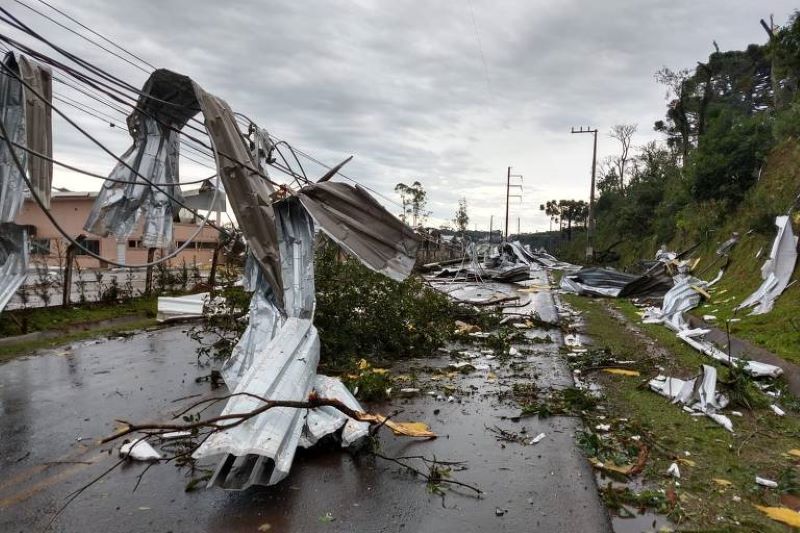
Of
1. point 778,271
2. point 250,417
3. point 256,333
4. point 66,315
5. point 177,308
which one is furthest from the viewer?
point 177,308

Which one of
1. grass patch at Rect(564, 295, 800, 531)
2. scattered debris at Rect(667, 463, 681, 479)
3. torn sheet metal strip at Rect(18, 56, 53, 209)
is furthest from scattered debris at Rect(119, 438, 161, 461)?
scattered debris at Rect(667, 463, 681, 479)

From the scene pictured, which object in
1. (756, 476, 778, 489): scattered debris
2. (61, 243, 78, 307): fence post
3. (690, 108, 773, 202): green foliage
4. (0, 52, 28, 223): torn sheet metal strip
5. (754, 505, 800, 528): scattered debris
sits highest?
(690, 108, 773, 202): green foliage

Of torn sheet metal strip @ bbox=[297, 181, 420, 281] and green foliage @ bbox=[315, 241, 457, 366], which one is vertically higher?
torn sheet metal strip @ bbox=[297, 181, 420, 281]

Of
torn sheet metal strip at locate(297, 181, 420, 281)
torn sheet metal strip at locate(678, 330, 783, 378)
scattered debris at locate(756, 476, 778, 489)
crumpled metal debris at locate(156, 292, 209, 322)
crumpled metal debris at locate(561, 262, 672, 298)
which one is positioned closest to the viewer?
scattered debris at locate(756, 476, 778, 489)

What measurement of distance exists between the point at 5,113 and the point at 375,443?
632cm

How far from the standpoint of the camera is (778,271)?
10.4 metres

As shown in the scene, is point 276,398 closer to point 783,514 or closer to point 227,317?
point 783,514

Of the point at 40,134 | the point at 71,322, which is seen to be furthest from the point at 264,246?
the point at 71,322

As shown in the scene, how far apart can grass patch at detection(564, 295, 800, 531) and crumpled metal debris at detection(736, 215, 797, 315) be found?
3.21m

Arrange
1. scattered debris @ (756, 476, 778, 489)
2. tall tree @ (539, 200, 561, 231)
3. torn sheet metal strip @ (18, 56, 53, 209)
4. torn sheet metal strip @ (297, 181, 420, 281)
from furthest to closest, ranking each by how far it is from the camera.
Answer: tall tree @ (539, 200, 561, 231)
torn sheet metal strip @ (18, 56, 53, 209)
torn sheet metal strip @ (297, 181, 420, 281)
scattered debris @ (756, 476, 778, 489)

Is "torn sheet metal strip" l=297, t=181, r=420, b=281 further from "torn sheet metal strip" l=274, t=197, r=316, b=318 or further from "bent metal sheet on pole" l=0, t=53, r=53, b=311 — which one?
"bent metal sheet on pole" l=0, t=53, r=53, b=311

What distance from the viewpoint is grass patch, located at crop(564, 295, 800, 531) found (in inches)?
147

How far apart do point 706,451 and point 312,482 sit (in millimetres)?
3386

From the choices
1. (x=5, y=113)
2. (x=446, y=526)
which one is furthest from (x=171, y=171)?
(x=446, y=526)
